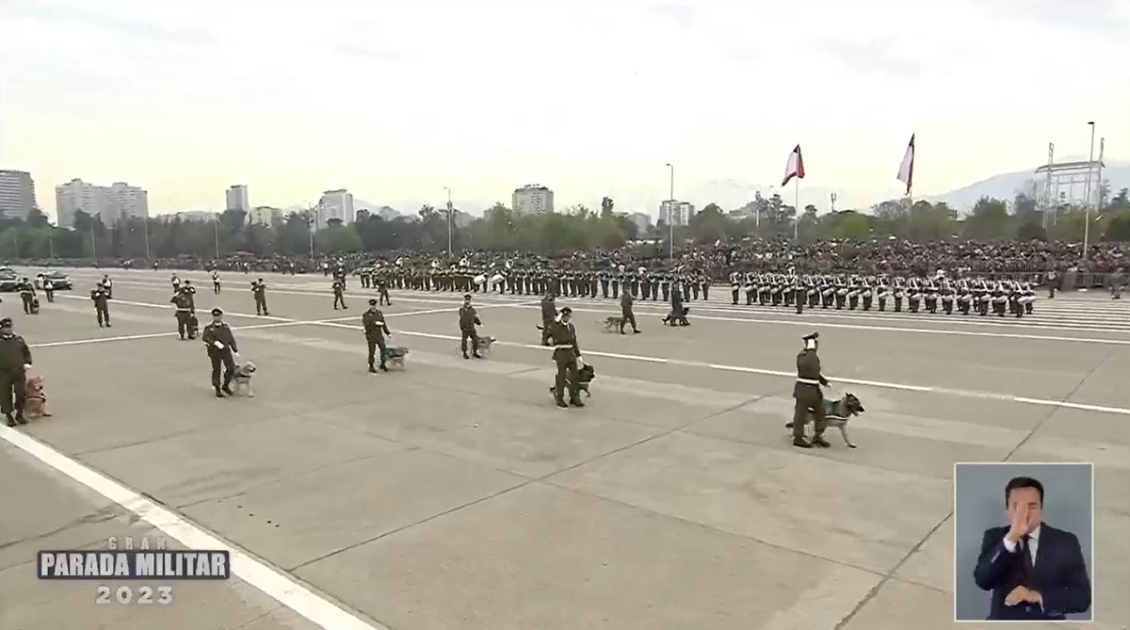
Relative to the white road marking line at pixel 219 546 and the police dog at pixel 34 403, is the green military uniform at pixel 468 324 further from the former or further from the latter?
the white road marking line at pixel 219 546

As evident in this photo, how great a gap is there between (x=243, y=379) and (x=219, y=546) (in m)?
7.55

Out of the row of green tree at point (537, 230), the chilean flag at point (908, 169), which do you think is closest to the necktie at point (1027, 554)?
the chilean flag at point (908, 169)

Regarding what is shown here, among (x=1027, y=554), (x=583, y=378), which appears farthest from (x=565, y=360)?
(x=1027, y=554)

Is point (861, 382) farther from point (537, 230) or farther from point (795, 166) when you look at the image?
point (537, 230)

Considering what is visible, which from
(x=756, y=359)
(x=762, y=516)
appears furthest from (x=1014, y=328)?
(x=762, y=516)

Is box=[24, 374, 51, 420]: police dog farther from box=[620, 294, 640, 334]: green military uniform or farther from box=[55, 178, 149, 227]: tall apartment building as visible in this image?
box=[55, 178, 149, 227]: tall apartment building

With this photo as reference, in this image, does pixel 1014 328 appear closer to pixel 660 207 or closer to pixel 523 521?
pixel 523 521

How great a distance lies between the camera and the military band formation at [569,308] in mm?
11875

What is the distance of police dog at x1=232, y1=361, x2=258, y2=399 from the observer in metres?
13.9

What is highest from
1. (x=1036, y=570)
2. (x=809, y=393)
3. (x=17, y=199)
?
(x=17, y=199)

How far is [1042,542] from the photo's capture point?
347 cm

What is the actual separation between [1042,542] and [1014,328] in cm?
2227

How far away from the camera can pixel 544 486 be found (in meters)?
8.44

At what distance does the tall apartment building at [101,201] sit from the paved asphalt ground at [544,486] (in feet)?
551
